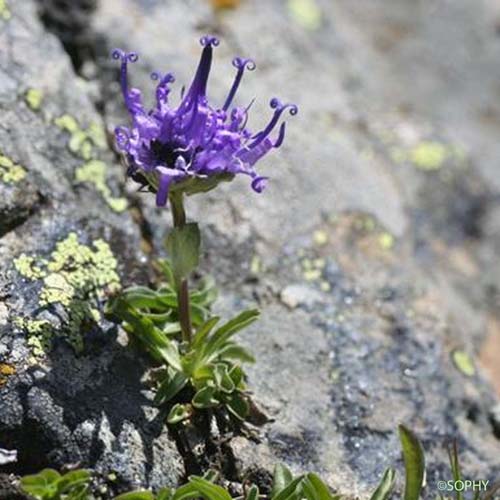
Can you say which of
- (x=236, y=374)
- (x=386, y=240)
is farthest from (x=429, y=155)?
(x=236, y=374)

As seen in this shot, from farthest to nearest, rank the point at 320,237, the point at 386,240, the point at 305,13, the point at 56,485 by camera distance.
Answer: the point at 305,13 < the point at 386,240 < the point at 320,237 < the point at 56,485

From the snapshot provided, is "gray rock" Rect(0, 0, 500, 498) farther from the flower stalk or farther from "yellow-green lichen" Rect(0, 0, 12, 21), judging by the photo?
the flower stalk

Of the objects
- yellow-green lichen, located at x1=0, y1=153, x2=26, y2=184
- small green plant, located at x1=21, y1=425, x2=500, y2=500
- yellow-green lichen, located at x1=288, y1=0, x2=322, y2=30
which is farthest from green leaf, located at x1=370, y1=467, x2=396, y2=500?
yellow-green lichen, located at x1=288, y1=0, x2=322, y2=30

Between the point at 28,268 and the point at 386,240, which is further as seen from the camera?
the point at 386,240

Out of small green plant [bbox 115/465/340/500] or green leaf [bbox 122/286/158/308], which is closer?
small green plant [bbox 115/465/340/500]

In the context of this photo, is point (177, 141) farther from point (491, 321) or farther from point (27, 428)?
point (491, 321)

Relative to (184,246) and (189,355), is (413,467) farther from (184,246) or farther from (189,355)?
(184,246)

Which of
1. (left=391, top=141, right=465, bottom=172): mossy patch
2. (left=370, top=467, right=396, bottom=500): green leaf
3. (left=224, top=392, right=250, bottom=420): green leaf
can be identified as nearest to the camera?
(left=370, top=467, right=396, bottom=500): green leaf

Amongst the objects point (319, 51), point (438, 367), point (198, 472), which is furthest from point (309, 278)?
point (319, 51)
